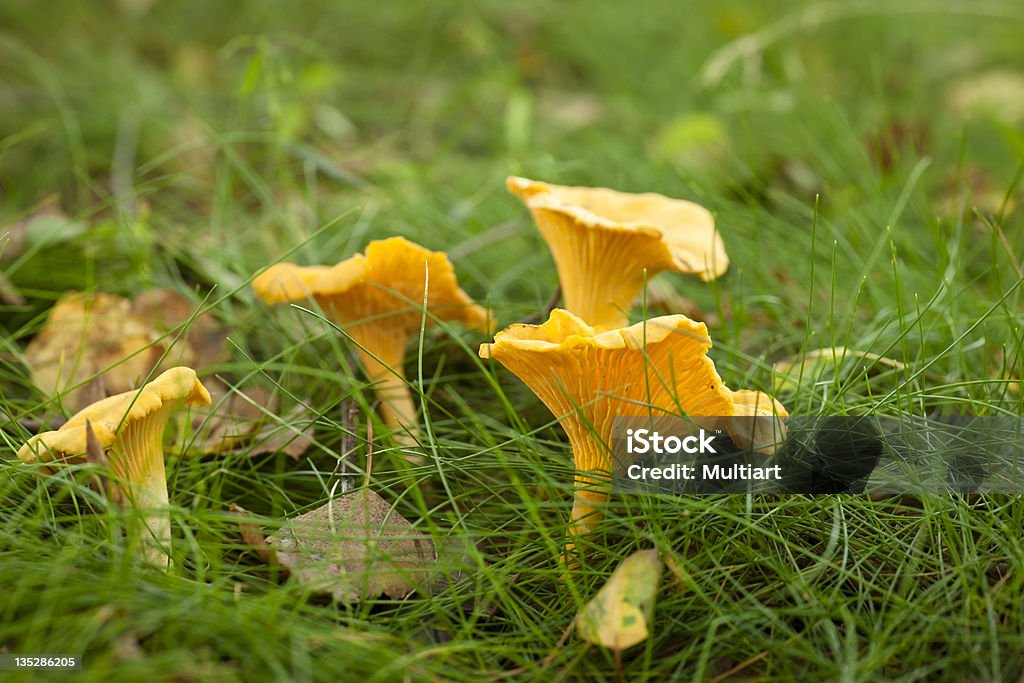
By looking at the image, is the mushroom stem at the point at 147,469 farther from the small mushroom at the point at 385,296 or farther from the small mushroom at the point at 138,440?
the small mushroom at the point at 385,296

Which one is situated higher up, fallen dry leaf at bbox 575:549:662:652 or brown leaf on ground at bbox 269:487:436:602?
brown leaf on ground at bbox 269:487:436:602

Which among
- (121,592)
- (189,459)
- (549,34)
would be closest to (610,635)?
(121,592)

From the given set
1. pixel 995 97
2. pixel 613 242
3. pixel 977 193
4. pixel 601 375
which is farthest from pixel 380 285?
pixel 995 97

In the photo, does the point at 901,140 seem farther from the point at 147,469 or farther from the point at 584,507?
the point at 147,469

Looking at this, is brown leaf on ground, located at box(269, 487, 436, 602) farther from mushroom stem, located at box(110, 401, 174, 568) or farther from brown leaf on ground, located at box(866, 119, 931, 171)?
brown leaf on ground, located at box(866, 119, 931, 171)

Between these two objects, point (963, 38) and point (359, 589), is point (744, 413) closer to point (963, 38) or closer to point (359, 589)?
point (359, 589)

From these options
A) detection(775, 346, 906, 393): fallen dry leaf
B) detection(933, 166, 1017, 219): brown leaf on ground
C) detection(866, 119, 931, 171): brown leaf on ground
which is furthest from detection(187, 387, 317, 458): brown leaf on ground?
detection(866, 119, 931, 171): brown leaf on ground
